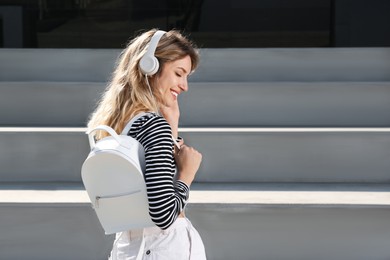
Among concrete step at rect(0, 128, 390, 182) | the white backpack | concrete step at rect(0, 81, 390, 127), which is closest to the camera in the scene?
the white backpack

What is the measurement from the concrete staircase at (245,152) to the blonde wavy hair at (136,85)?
1345 millimetres

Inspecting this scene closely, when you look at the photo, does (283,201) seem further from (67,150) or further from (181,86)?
(181,86)

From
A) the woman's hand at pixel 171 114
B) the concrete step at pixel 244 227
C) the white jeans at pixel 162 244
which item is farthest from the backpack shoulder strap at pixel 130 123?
Result: the concrete step at pixel 244 227

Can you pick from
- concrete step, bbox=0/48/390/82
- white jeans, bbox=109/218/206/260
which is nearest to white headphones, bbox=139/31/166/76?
white jeans, bbox=109/218/206/260

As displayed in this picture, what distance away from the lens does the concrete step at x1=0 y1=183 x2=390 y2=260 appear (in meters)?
3.07

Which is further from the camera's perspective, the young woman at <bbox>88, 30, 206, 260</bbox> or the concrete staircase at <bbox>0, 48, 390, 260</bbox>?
the concrete staircase at <bbox>0, 48, 390, 260</bbox>

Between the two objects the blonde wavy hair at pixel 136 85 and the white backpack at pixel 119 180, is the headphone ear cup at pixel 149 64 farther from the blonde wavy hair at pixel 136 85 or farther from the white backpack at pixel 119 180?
the white backpack at pixel 119 180

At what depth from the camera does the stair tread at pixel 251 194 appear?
3.10m

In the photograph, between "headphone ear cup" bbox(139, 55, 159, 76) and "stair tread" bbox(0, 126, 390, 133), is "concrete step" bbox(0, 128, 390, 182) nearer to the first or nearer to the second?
"stair tread" bbox(0, 126, 390, 133)

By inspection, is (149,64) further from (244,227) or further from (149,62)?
(244,227)

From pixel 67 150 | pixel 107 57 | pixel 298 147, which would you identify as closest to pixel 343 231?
pixel 298 147

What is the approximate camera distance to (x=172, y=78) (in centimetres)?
174

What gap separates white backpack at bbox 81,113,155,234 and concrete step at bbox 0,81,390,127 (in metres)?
2.26

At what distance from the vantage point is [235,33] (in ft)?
18.0
